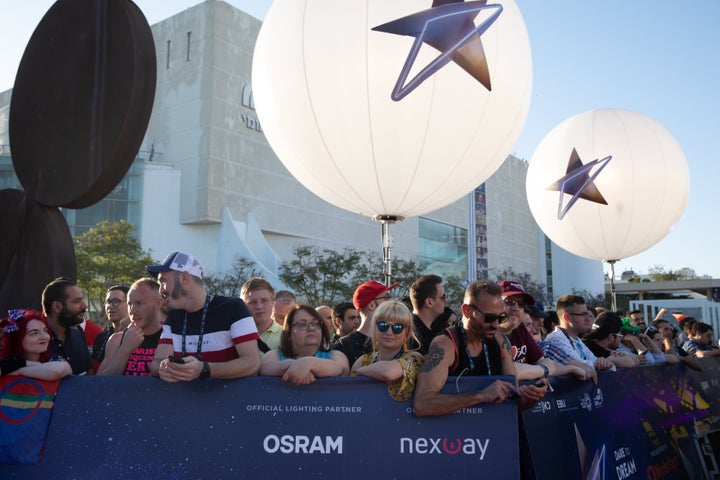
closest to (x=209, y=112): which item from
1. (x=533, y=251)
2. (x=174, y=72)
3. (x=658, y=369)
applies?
(x=174, y=72)

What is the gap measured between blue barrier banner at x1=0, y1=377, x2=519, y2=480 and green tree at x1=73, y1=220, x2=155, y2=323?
31.9m

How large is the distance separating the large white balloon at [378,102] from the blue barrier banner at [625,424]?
9.11ft

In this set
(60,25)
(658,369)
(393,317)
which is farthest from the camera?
(60,25)

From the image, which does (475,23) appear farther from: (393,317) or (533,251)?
(533,251)

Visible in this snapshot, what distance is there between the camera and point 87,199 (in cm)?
628

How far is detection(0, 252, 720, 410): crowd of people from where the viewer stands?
345 cm

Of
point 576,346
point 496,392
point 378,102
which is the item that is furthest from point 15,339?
point 576,346

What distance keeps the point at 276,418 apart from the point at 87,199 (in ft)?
12.5

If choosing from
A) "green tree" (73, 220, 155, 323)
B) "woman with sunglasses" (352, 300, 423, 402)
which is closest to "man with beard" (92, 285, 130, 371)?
"woman with sunglasses" (352, 300, 423, 402)

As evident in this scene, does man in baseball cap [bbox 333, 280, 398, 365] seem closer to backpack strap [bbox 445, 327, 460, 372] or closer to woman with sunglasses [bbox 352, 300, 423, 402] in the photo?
woman with sunglasses [bbox 352, 300, 423, 402]

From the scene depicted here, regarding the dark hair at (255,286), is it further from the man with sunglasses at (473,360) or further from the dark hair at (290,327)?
the man with sunglasses at (473,360)

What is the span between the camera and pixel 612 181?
384 inches

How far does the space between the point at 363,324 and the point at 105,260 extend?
107 ft

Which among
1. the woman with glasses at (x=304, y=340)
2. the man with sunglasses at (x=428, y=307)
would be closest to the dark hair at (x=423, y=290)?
the man with sunglasses at (x=428, y=307)
